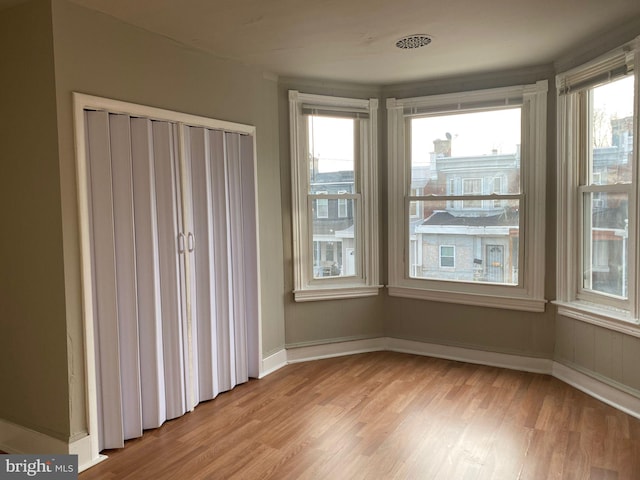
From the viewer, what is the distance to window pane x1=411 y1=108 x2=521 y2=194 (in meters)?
4.02

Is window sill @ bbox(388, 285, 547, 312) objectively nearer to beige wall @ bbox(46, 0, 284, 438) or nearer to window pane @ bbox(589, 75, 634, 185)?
window pane @ bbox(589, 75, 634, 185)

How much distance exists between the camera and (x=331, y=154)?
14.3ft

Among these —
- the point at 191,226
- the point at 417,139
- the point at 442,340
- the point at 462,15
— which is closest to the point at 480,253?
the point at 442,340

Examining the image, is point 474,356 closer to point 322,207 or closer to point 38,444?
point 322,207

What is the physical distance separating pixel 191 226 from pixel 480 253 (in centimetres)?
240

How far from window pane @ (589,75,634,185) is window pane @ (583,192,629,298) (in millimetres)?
139

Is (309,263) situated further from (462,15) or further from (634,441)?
(634,441)

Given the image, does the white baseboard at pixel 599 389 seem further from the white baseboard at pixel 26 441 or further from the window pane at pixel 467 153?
the white baseboard at pixel 26 441

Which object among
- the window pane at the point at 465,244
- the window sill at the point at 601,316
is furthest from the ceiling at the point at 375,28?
the window sill at the point at 601,316

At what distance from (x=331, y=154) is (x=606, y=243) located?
7.34 feet

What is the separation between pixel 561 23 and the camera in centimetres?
292

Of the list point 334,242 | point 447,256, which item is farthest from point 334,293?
point 447,256

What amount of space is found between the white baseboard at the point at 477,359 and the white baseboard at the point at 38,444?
61.9 inches

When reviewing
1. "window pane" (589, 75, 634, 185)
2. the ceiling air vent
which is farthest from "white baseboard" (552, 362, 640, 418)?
the ceiling air vent
